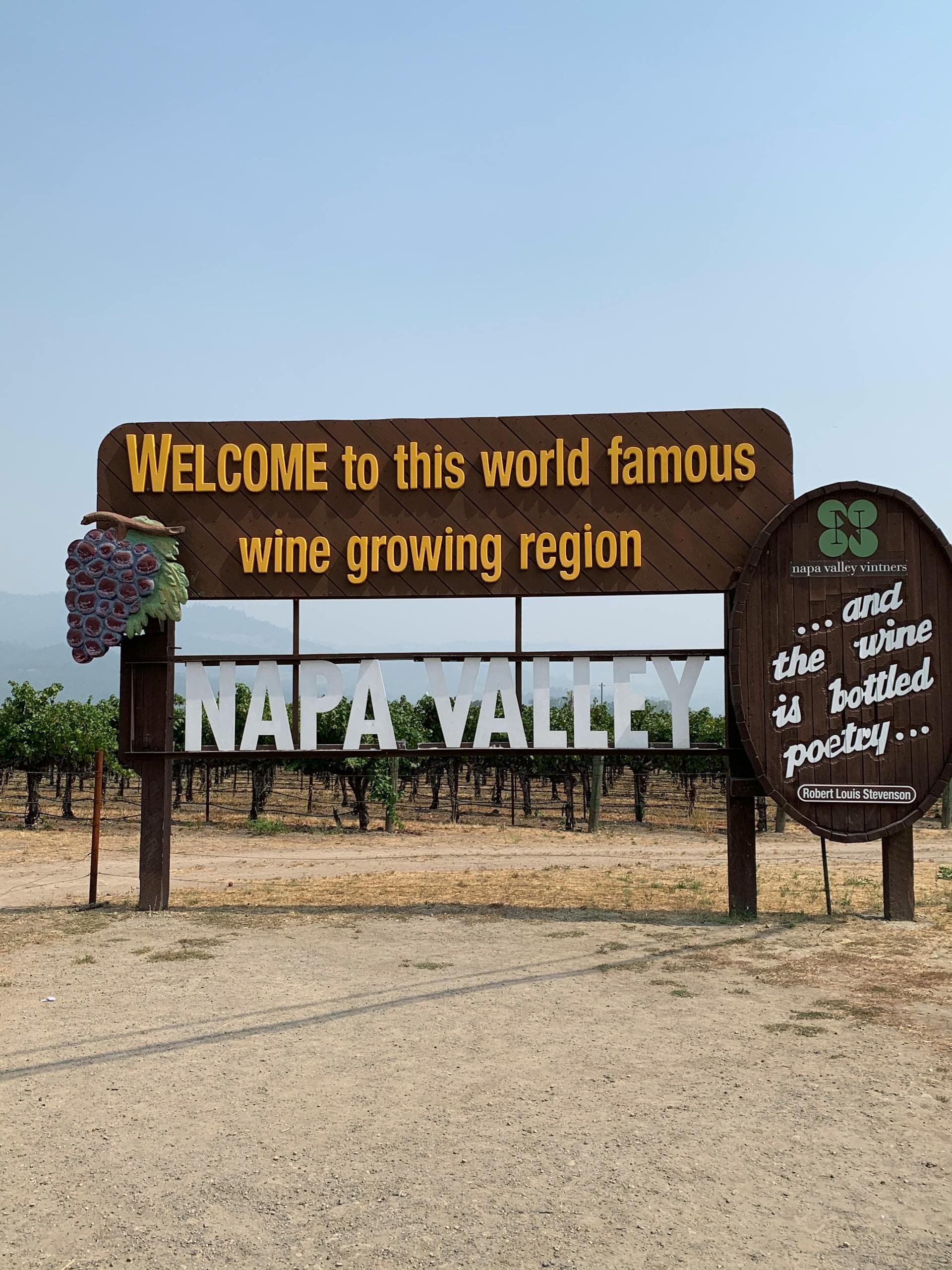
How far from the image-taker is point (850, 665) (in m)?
13.8

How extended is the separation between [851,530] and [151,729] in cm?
1043

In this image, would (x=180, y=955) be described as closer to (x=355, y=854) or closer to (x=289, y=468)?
(x=289, y=468)

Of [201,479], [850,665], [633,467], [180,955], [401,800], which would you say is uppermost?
[633,467]

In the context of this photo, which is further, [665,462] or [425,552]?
[425,552]

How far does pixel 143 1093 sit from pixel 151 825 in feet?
25.0

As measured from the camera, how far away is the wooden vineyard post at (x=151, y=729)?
14742 mm

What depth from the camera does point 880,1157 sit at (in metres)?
6.38

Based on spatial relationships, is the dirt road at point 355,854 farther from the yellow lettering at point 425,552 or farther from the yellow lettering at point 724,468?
the yellow lettering at point 724,468

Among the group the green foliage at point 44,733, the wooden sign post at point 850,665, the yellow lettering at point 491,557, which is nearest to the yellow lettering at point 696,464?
the wooden sign post at point 850,665

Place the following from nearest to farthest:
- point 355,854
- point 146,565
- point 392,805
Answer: point 146,565, point 355,854, point 392,805

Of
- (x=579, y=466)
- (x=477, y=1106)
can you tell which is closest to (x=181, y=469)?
(x=579, y=466)

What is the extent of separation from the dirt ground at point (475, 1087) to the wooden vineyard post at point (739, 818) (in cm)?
39

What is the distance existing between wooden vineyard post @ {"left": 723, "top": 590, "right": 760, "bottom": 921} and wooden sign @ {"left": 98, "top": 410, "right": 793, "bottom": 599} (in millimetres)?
1487

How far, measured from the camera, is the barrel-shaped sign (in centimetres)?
1366
